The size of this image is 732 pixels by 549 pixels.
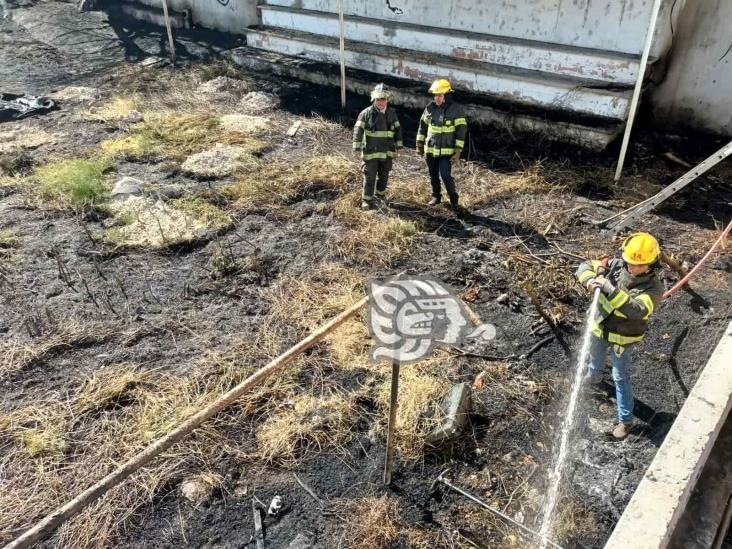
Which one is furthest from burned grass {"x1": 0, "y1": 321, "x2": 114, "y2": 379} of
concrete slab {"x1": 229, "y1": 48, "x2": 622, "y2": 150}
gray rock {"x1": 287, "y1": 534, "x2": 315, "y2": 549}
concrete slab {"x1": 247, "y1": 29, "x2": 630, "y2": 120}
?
concrete slab {"x1": 247, "y1": 29, "x2": 630, "y2": 120}

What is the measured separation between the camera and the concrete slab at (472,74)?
29.3 feet

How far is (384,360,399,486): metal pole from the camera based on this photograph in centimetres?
333

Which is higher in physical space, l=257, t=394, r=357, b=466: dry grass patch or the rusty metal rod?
the rusty metal rod

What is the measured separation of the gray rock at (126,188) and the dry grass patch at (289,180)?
1.37 meters

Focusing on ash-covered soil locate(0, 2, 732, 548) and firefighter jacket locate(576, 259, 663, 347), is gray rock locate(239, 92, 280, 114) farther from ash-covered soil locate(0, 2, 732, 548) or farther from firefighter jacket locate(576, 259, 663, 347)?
firefighter jacket locate(576, 259, 663, 347)

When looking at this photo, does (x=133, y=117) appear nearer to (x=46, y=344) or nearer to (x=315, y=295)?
(x=46, y=344)

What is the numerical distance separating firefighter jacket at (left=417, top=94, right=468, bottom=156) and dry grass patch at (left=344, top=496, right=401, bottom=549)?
15.0 ft

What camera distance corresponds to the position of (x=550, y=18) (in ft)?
31.4

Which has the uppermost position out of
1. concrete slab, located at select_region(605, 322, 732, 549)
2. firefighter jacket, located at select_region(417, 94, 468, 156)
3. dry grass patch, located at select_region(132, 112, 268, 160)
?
firefighter jacket, located at select_region(417, 94, 468, 156)

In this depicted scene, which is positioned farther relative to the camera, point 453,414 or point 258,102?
point 258,102

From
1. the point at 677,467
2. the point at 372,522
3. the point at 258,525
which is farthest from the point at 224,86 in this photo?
the point at 677,467

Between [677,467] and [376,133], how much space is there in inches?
203

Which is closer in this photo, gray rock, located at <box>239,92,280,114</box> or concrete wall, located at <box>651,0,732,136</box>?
concrete wall, located at <box>651,0,732,136</box>

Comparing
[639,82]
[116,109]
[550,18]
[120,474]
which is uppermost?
[550,18]
